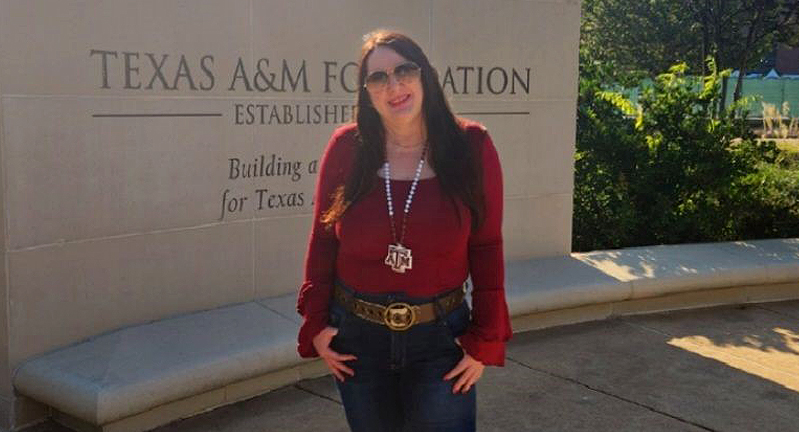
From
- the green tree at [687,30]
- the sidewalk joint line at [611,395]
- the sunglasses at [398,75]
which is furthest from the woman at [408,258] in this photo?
the green tree at [687,30]

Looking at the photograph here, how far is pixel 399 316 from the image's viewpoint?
2.54 metres

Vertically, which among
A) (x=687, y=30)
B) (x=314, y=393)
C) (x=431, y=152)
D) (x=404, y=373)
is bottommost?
(x=314, y=393)

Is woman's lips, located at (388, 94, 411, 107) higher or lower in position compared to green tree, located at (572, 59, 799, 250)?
higher

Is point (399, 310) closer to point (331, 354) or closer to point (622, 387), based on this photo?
point (331, 354)

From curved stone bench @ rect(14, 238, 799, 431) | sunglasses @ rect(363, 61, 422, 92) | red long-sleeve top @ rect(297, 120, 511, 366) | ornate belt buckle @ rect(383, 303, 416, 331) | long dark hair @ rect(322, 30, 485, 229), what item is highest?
sunglasses @ rect(363, 61, 422, 92)

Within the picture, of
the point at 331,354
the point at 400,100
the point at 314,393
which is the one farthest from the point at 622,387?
the point at 400,100

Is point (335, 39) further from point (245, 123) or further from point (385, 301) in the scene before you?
point (385, 301)

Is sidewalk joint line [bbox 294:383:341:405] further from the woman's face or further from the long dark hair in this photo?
the woman's face

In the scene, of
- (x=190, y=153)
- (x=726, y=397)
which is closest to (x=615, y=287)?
(x=726, y=397)

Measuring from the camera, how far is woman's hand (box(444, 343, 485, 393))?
102 inches

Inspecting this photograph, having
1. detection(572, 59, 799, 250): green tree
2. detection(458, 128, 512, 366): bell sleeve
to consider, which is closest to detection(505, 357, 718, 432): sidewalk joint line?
detection(458, 128, 512, 366): bell sleeve

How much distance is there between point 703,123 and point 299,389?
484 centimetres

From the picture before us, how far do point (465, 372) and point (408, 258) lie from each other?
0.37 metres

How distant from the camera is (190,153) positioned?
4.85 m
